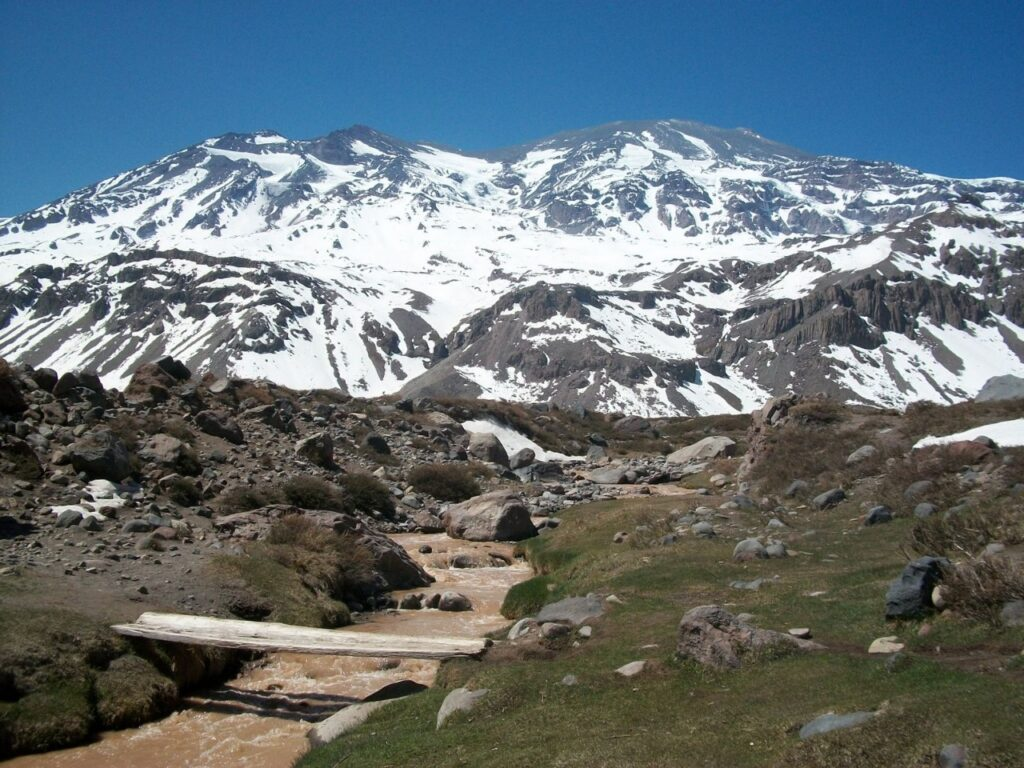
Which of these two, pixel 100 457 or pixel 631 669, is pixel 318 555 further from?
pixel 631 669

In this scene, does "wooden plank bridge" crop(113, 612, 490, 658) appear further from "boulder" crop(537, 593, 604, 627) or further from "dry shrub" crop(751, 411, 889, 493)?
"dry shrub" crop(751, 411, 889, 493)

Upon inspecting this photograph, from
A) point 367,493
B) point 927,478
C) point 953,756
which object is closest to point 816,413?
point 927,478

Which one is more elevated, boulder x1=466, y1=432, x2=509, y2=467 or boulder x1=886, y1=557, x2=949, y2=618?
boulder x1=466, y1=432, x2=509, y2=467

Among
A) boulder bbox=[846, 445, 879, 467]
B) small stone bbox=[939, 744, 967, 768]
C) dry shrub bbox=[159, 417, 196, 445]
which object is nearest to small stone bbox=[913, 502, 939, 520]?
boulder bbox=[846, 445, 879, 467]

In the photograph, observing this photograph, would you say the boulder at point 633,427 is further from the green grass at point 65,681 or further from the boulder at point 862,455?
the green grass at point 65,681

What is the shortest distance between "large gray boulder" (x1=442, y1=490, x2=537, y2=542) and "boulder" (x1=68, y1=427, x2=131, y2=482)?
1285cm

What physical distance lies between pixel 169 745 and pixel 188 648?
2.67 meters

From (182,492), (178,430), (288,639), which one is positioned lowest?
(288,639)

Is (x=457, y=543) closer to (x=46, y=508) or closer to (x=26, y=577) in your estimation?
(x=46, y=508)

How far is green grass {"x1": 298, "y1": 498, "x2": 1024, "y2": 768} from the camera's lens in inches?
287

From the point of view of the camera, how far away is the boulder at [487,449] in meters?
51.7

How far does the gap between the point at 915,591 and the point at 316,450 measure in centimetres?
2876

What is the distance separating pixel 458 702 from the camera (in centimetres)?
1114

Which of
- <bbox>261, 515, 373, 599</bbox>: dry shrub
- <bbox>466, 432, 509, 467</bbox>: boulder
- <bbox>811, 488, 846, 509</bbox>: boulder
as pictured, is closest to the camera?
<bbox>261, 515, 373, 599</bbox>: dry shrub
